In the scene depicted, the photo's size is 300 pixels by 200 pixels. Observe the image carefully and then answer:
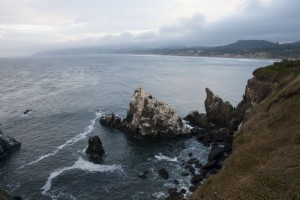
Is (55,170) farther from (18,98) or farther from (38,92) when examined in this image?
(38,92)

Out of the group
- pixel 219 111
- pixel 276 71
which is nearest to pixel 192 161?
pixel 219 111

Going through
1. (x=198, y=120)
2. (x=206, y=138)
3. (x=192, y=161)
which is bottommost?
(x=192, y=161)

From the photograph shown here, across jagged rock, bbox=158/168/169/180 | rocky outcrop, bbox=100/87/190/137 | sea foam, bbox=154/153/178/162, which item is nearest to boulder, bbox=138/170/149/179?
jagged rock, bbox=158/168/169/180

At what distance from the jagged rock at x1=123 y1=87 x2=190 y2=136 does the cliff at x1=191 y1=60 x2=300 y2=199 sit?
2390 centimetres

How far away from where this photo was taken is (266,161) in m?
25.7

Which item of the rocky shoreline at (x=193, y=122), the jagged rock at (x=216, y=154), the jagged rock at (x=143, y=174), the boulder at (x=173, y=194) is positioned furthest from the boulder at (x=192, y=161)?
the boulder at (x=173, y=194)

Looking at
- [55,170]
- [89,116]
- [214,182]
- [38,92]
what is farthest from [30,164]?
[38,92]

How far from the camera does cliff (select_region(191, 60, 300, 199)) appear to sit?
58.6 ft

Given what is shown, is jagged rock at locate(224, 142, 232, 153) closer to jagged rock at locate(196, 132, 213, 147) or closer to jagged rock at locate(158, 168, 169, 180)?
jagged rock at locate(196, 132, 213, 147)

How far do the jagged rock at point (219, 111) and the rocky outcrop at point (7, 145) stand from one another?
42547mm

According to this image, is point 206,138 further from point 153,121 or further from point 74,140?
point 74,140

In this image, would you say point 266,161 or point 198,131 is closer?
point 266,161

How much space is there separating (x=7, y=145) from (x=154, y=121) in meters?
28.8

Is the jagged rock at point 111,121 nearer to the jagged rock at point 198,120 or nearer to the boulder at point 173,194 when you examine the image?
the jagged rock at point 198,120
